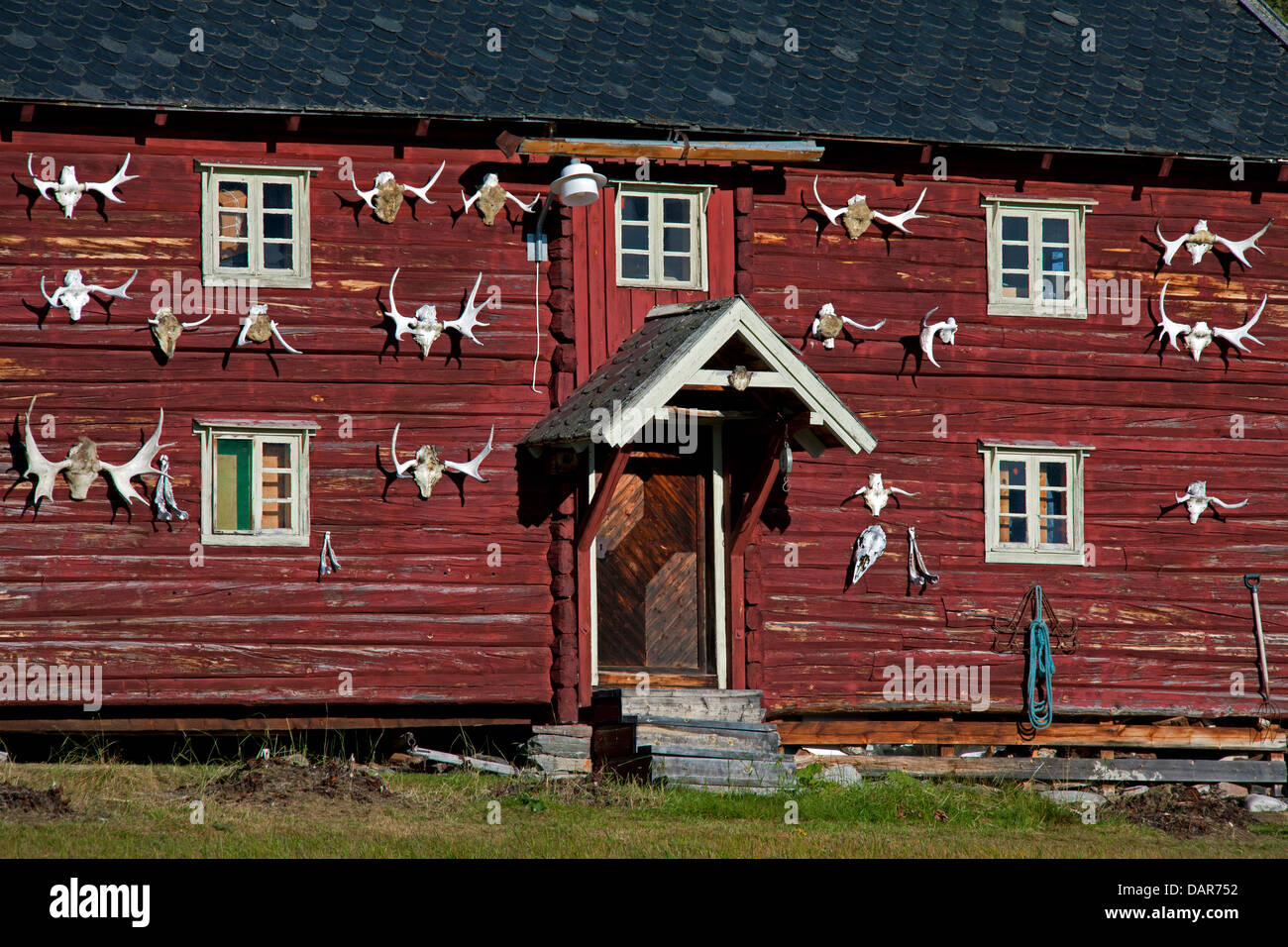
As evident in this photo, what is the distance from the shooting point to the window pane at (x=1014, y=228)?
62.3 ft

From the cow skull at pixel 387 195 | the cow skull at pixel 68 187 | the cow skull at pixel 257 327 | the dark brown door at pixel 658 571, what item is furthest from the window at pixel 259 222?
the dark brown door at pixel 658 571

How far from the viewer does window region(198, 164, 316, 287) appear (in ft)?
56.3

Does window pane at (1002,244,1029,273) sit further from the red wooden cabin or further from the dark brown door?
the dark brown door

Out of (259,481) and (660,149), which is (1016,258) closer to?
(660,149)

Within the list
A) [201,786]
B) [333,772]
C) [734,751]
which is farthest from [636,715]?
[201,786]

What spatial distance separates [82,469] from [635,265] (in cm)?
594

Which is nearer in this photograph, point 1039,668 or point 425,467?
point 425,467

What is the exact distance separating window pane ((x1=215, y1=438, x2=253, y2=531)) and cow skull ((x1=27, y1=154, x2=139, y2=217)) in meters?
2.66

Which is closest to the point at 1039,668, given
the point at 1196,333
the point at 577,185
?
the point at 1196,333

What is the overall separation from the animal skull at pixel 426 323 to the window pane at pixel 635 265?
5.38ft

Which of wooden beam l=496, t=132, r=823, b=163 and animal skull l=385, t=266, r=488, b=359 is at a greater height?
wooden beam l=496, t=132, r=823, b=163

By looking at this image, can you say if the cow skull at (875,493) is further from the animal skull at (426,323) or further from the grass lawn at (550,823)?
the animal skull at (426,323)

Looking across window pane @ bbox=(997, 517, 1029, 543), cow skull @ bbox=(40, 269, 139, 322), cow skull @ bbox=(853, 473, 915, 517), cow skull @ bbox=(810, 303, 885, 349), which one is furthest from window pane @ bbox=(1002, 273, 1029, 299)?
cow skull @ bbox=(40, 269, 139, 322)

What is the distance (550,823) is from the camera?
46.2 ft
